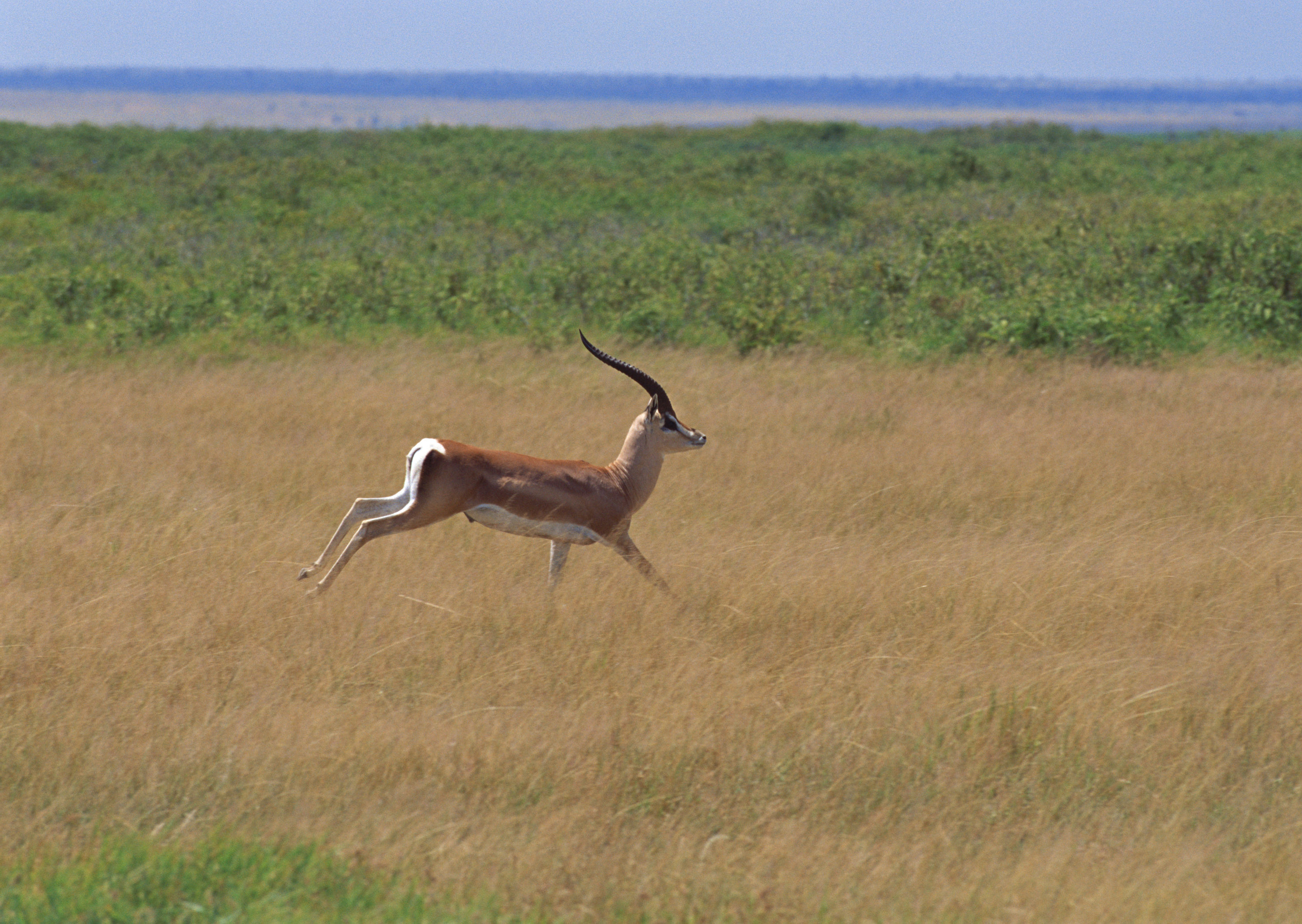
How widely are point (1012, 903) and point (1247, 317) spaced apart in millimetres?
10966

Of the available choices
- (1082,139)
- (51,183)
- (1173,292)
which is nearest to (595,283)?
(1173,292)

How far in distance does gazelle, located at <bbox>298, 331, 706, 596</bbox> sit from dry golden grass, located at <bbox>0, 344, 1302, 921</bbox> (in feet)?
0.80

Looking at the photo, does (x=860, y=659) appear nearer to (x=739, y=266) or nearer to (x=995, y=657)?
(x=995, y=657)

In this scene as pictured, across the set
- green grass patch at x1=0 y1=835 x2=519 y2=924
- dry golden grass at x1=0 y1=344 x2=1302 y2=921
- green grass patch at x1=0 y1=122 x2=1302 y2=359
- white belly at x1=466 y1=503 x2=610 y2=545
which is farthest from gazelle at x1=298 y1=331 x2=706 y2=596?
green grass patch at x1=0 y1=122 x2=1302 y2=359

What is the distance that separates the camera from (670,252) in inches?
639

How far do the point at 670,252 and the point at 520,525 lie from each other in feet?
35.9

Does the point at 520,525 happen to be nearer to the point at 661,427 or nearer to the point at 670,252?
the point at 661,427

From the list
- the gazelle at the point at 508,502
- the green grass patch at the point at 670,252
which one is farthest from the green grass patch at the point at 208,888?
the green grass patch at the point at 670,252

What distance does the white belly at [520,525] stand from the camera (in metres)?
5.63

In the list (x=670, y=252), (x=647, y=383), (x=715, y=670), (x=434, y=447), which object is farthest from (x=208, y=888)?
(x=670, y=252)

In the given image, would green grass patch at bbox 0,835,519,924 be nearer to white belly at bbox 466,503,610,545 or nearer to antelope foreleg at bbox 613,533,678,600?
white belly at bbox 466,503,610,545

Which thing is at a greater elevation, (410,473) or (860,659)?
(410,473)

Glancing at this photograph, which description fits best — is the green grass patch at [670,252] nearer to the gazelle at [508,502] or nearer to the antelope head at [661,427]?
the antelope head at [661,427]

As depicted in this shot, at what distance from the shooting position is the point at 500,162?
109 feet
